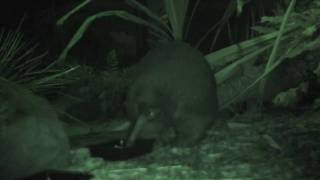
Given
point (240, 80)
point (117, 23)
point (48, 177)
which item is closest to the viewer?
point (48, 177)

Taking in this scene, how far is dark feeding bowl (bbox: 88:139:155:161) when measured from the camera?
3.15 metres

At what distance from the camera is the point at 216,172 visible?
287cm

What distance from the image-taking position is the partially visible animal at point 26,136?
285 centimetres

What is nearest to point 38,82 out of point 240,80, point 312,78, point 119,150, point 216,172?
point 119,150

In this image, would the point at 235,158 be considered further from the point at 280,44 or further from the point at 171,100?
the point at 280,44

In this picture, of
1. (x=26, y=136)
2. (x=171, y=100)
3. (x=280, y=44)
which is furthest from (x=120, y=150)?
(x=280, y=44)

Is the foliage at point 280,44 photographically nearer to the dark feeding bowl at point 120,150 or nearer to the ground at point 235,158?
the ground at point 235,158

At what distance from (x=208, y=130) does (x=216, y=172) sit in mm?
747

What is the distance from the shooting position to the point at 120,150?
3.22m

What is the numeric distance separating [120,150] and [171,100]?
0.42 metres

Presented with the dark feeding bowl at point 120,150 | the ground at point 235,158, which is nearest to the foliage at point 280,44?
the ground at point 235,158

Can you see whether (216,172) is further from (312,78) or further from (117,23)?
(117,23)

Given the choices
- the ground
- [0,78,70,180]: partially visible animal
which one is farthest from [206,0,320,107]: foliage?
[0,78,70,180]: partially visible animal

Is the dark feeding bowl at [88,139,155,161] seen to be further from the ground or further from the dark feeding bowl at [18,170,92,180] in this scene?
the dark feeding bowl at [18,170,92,180]
